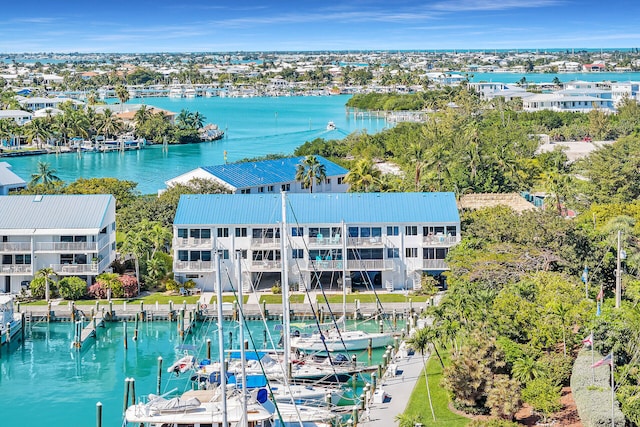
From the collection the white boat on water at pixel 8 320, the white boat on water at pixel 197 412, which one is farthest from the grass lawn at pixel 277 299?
the white boat on water at pixel 197 412

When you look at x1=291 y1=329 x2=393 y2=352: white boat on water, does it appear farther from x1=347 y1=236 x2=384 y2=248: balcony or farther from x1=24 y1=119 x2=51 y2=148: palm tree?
x1=24 y1=119 x2=51 y2=148: palm tree

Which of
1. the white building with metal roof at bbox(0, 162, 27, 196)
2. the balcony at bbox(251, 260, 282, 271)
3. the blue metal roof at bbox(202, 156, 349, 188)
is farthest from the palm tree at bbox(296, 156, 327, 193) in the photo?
the white building with metal roof at bbox(0, 162, 27, 196)

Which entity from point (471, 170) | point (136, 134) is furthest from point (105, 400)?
point (136, 134)

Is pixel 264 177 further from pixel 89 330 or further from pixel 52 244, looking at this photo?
pixel 89 330

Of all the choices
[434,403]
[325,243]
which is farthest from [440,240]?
[434,403]

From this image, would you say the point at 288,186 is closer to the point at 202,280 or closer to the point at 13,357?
the point at 202,280

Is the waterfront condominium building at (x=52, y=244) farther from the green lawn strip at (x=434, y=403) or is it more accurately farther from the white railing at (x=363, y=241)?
the green lawn strip at (x=434, y=403)
